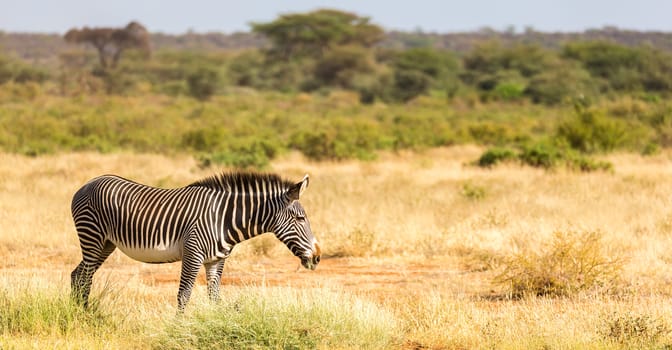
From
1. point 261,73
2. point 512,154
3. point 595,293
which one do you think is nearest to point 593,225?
point 595,293

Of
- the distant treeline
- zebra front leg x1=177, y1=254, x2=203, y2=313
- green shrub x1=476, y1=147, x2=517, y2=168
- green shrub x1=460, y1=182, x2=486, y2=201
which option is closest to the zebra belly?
zebra front leg x1=177, y1=254, x2=203, y2=313

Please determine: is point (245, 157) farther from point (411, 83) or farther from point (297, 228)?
point (411, 83)

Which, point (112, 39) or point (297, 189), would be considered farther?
point (112, 39)

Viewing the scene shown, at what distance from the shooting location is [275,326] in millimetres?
6977

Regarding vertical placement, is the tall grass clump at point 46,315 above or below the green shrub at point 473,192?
above

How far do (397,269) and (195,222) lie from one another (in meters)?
4.48

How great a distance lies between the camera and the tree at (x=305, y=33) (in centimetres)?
8000

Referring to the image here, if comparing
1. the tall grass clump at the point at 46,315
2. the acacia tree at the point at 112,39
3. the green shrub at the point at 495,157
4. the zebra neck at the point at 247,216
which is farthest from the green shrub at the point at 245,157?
the acacia tree at the point at 112,39

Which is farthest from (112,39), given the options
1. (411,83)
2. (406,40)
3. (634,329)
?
(406,40)

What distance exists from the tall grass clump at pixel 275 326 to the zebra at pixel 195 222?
0.33m

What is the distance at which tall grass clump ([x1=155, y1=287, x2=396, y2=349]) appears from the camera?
6.94 meters

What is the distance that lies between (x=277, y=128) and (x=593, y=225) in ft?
75.8

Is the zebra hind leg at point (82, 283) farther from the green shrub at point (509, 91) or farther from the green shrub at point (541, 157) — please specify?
the green shrub at point (509, 91)

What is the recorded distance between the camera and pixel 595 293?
9156 millimetres
